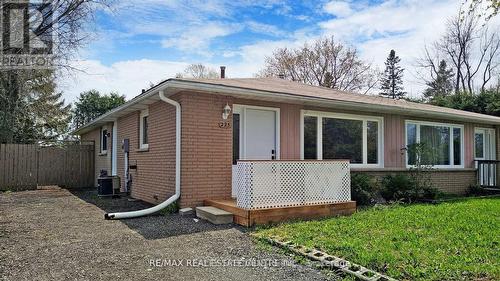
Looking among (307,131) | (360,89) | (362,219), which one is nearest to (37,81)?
(307,131)

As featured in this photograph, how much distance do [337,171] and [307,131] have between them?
2.05 m

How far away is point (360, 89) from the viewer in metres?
30.2

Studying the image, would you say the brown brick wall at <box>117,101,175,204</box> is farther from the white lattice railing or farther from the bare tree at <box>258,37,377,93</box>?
the bare tree at <box>258,37,377,93</box>

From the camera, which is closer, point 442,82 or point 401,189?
point 401,189

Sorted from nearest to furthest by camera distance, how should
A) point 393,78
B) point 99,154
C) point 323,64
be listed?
point 99,154, point 323,64, point 393,78

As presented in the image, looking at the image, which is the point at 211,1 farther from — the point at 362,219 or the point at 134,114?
the point at 362,219

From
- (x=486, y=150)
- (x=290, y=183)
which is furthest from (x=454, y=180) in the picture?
(x=290, y=183)

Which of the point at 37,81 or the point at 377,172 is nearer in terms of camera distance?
the point at 377,172

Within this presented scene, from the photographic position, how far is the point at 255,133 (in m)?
8.95

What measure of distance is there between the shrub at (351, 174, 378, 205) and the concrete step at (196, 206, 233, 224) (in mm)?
3745

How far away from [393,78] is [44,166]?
32.0 metres

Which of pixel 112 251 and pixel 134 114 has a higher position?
pixel 134 114

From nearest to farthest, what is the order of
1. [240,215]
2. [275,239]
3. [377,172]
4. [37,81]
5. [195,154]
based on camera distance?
[275,239], [240,215], [195,154], [377,172], [37,81]

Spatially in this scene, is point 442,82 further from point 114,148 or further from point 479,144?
point 114,148
